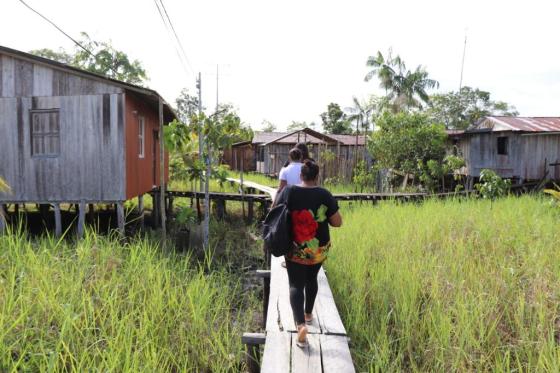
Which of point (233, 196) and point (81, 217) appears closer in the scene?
point (81, 217)

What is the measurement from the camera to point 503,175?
58.4 ft

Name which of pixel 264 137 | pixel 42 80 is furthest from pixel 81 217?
pixel 264 137

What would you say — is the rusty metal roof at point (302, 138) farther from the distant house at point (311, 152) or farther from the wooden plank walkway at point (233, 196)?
the wooden plank walkway at point (233, 196)

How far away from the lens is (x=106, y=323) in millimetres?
4027

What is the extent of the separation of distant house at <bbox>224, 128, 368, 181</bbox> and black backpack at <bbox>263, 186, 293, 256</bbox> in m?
11.5

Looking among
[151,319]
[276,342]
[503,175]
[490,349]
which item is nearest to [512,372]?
[490,349]

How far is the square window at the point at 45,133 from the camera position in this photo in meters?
9.09

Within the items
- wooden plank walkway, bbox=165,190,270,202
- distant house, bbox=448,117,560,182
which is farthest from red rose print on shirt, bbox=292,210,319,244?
distant house, bbox=448,117,560,182

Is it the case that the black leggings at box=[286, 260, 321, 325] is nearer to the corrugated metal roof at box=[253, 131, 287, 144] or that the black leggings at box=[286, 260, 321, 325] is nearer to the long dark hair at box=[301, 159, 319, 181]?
the long dark hair at box=[301, 159, 319, 181]

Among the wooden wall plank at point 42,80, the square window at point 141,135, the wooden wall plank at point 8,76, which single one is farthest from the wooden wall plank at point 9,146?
the square window at point 141,135

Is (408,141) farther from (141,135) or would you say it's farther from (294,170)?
(294,170)

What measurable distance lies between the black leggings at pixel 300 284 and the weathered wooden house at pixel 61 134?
6645 millimetres

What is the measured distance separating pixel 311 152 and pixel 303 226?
17.5m

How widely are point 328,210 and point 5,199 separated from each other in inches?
352
